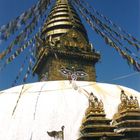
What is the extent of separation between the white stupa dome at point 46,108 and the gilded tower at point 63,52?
8934mm

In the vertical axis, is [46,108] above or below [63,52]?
below

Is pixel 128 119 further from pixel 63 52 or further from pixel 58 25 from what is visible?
pixel 58 25

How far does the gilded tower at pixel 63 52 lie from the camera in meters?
24.8

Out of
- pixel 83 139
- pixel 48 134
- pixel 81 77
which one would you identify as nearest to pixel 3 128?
pixel 48 134

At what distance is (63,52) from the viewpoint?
2514 centimetres

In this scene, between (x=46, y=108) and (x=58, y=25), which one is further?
(x=58, y=25)

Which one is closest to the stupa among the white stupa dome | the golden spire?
the white stupa dome

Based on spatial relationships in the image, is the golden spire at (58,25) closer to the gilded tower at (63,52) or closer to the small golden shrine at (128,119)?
the gilded tower at (63,52)

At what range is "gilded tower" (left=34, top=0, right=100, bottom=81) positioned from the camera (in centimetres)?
2475

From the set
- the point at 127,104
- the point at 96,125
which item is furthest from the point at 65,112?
the point at 127,104

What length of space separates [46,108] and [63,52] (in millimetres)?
12255

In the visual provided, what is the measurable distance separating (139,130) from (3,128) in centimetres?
481

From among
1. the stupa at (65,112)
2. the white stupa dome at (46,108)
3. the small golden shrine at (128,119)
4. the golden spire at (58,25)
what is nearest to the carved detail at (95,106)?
the stupa at (65,112)

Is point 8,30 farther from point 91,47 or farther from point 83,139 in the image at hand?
point 91,47
